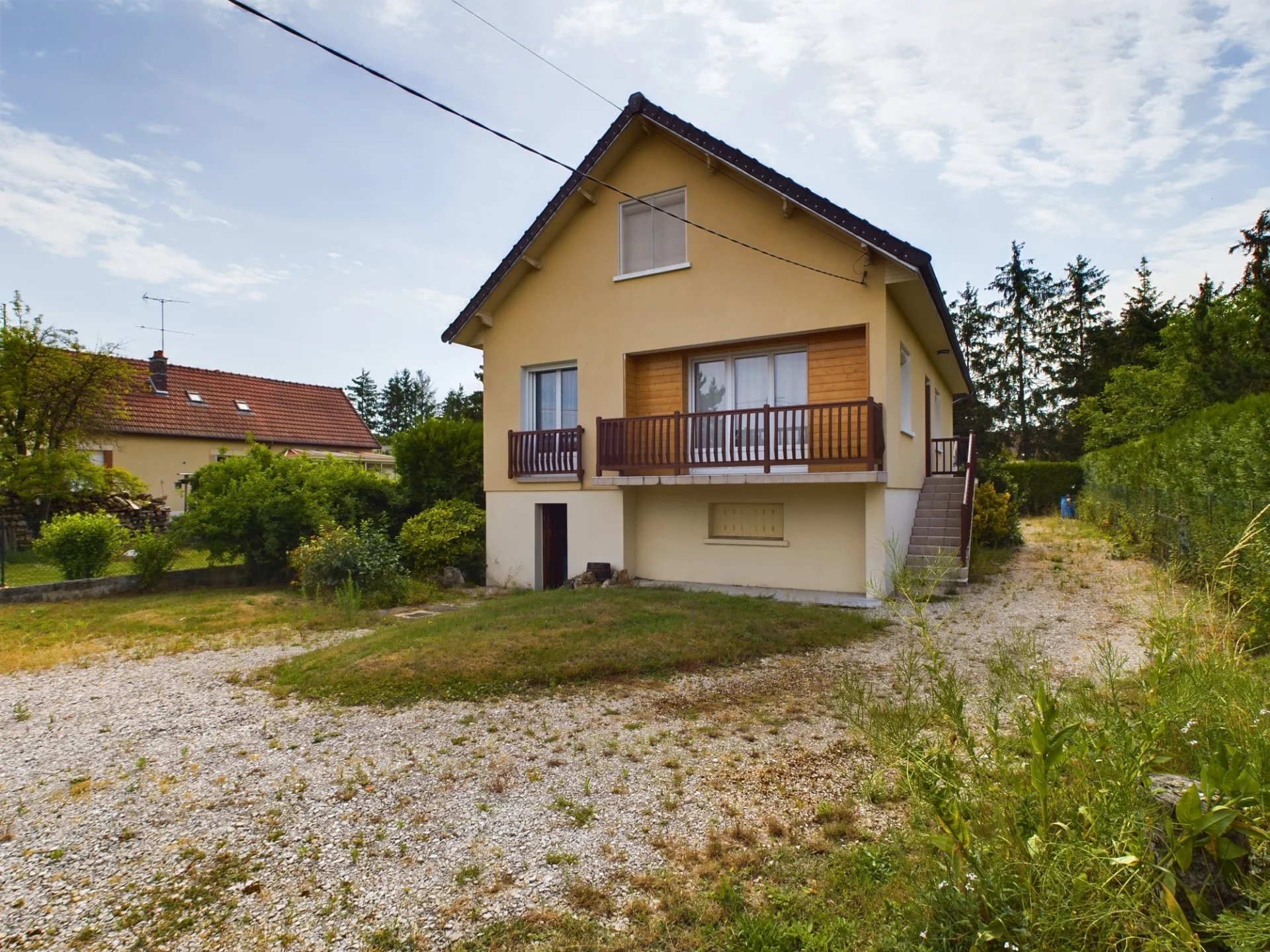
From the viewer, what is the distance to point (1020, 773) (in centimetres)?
268

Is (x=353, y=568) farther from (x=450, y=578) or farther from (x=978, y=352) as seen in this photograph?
(x=978, y=352)

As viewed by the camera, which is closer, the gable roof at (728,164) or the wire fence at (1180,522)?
the wire fence at (1180,522)

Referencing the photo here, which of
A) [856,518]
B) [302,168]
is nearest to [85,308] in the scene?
[302,168]

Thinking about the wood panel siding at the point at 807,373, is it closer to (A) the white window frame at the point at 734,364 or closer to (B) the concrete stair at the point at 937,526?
(A) the white window frame at the point at 734,364

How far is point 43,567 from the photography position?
1555 centimetres

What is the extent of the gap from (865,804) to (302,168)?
39.1 feet

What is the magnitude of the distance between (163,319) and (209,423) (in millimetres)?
4547

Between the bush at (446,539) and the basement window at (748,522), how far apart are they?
5153 millimetres

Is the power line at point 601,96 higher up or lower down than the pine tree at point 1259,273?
lower down

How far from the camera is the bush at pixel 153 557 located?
1266 cm

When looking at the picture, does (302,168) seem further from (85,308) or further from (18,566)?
(85,308)

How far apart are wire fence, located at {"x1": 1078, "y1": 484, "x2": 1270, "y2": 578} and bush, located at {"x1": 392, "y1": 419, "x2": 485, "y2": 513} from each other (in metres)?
12.5

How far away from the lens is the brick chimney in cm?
2881

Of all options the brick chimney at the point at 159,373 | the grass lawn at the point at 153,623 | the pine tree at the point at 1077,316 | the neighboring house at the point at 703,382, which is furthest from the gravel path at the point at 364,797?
the pine tree at the point at 1077,316
